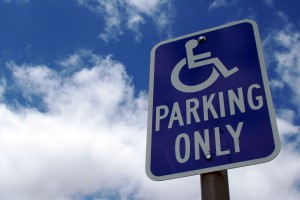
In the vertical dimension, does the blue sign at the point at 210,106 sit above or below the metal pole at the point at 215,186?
above

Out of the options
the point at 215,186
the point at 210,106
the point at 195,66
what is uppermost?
the point at 195,66

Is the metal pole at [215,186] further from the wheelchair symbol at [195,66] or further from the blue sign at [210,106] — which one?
the wheelchair symbol at [195,66]

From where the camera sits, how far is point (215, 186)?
1.58 metres

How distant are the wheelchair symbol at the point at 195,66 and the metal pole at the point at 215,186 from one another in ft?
1.50

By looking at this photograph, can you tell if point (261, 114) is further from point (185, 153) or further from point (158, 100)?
point (158, 100)

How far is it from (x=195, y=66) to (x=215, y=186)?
26.9 inches

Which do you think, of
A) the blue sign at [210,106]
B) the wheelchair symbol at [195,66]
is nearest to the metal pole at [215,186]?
the blue sign at [210,106]

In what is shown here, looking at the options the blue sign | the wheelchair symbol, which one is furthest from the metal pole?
the wheelchair symbol

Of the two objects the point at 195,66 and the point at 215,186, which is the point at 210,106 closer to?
the point at 195,66

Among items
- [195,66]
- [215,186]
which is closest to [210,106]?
[195,66]

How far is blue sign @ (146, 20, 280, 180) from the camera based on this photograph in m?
1.65

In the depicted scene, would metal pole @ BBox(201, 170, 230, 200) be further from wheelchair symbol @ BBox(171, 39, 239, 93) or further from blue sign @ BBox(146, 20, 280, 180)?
wheelchair symbol @ BBox(171, 39, 239, 93)

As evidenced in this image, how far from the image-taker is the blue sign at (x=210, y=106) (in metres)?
1.65

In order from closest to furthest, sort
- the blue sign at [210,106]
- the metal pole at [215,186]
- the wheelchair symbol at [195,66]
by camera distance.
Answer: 1. the metal pole at [215,186]
2. the blue sign at [210,106]
3. the wheelchair symbol at [195,66]
